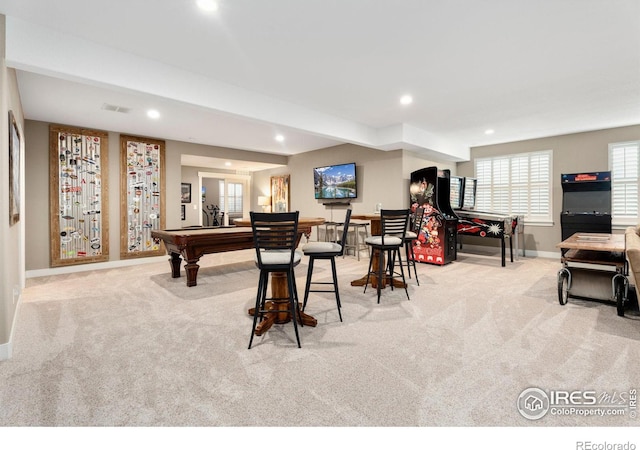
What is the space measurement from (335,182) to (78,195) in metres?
5.03

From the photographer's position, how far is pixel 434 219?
222 inches

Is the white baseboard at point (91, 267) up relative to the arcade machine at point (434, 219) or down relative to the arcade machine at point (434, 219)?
down

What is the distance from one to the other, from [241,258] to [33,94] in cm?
406

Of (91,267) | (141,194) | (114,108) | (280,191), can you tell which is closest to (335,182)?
(280,191)

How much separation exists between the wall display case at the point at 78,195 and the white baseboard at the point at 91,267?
8cm

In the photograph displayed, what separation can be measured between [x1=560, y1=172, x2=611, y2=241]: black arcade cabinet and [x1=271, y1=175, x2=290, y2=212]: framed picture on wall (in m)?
6.18

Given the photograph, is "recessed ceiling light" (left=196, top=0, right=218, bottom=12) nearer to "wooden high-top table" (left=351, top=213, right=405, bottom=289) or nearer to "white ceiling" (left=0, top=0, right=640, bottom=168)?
"white ceiling" (left=0, top=0, right=640, bottom=168)

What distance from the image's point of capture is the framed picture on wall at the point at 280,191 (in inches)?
349

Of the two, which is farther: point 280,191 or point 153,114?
point 280,191

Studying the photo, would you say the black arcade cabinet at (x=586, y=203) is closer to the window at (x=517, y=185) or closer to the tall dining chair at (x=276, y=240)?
the window at (x=517, y=185)

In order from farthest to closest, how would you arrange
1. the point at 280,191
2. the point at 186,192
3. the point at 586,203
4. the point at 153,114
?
the point at 186,192 < the point at 280,191 < the point at 586,203 < the point at 153,114

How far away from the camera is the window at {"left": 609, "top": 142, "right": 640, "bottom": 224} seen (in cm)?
560

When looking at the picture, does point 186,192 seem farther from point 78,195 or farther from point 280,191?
point 78,195

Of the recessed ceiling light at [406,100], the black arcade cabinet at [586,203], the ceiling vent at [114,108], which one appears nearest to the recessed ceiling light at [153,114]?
the ceiling vent at [114,108]
